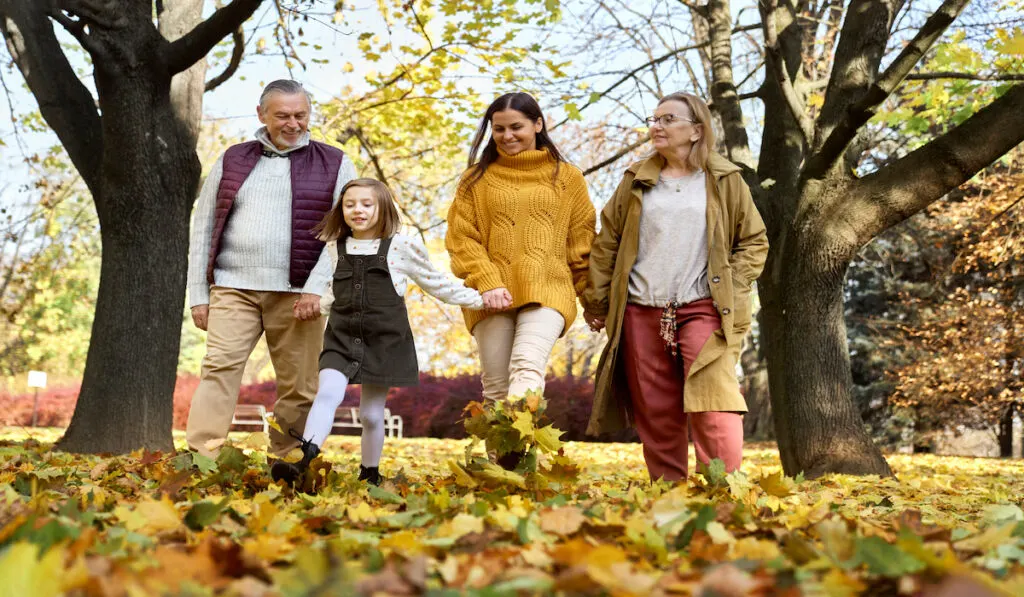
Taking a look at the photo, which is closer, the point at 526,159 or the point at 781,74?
the point at 526,159

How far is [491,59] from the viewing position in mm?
9719

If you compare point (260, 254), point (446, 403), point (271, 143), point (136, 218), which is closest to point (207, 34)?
point (136, 218)

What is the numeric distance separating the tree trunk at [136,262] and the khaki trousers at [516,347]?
3138 mm

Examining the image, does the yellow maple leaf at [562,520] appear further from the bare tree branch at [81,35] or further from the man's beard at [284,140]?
the bare tree branch at [81,35]

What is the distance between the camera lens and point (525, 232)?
420 cm

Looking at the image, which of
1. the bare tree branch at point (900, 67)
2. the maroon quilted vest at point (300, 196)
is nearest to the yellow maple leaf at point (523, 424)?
the maroon quilted vest at point (300, 196)

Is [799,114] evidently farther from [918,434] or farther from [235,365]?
[918,434]

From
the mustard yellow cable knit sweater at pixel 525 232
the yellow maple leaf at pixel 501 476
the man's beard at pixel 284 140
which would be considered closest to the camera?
the yellow maple leaf at pixel 501 476

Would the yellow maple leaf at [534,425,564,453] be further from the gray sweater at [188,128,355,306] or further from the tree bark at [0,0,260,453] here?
the tree bark at [0,0,260,453]

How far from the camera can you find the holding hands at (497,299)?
13.3 ft

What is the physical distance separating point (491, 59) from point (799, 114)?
377cm

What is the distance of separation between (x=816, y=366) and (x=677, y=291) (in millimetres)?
2909

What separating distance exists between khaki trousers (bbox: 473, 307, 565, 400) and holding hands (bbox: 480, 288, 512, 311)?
121 mm

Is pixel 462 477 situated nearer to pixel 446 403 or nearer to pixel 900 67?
pixel 900 67
